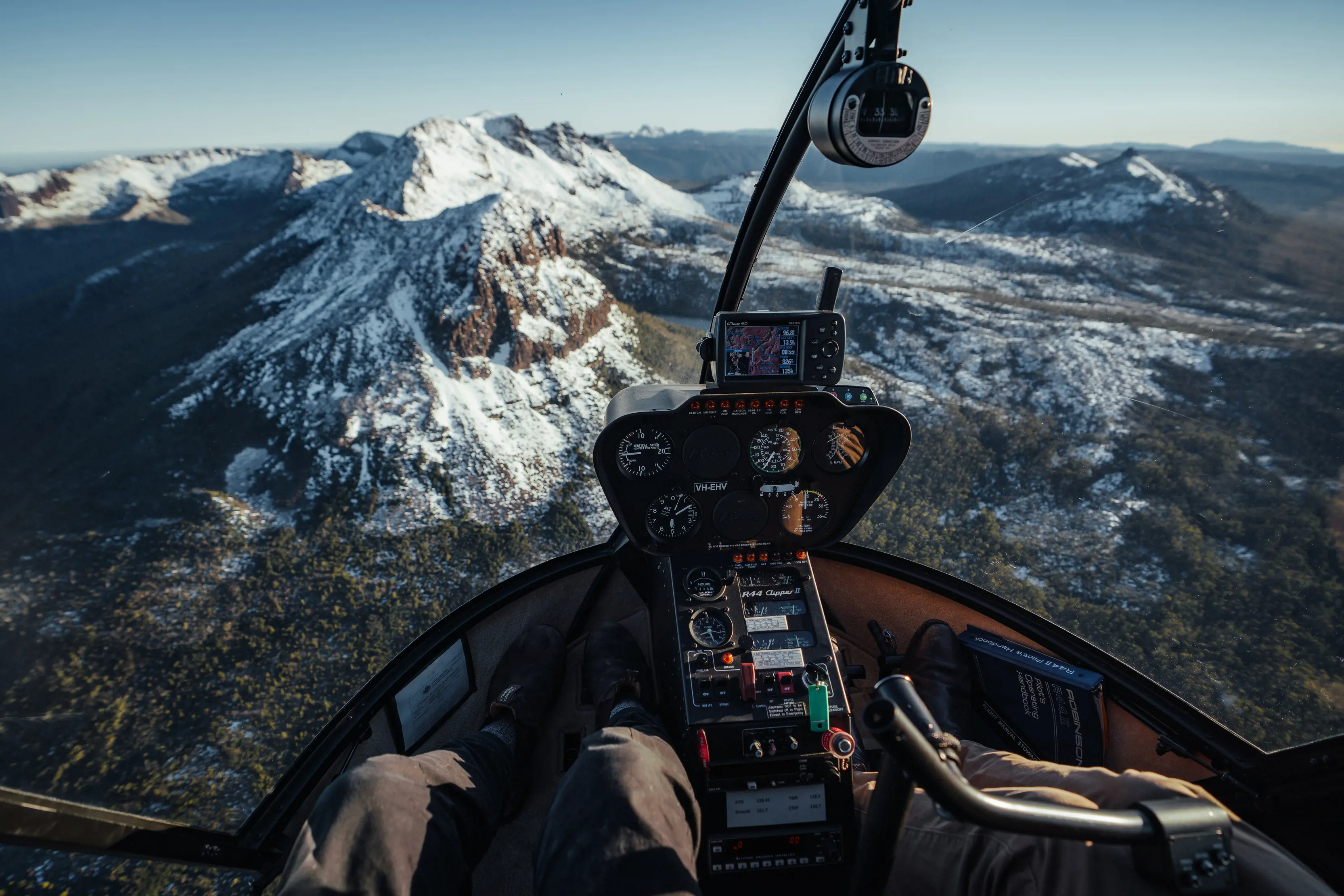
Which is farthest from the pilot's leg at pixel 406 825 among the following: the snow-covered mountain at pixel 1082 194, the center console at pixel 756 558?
the snow-covered mountain at pixel 1082 194

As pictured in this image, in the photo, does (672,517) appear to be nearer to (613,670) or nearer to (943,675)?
(613,670)

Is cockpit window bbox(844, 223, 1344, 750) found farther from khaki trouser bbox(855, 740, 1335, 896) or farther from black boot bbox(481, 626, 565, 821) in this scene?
black boot bbox(481, 626, 565, 821)

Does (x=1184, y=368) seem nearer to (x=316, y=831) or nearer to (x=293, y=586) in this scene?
(x=316, y=831)

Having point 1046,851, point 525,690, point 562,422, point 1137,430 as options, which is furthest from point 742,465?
point 562,422

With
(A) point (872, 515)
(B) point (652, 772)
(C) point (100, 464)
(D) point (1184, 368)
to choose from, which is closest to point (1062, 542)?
(A) point (872, 515)

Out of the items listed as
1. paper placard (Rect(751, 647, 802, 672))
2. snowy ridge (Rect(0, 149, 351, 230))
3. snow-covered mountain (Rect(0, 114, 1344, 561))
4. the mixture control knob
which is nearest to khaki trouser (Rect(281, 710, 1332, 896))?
the mixture control knob

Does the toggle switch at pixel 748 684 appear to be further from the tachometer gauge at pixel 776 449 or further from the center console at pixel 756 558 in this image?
the tachometer gauge at pixel 776 449
